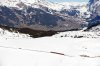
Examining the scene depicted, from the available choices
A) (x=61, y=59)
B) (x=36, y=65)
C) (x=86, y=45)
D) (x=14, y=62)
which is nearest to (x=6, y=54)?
(x=14, y=62)

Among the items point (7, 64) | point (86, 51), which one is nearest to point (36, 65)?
point (7, 64)

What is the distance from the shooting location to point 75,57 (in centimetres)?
734

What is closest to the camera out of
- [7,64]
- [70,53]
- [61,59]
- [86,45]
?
[7,64]

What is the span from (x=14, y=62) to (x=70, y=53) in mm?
1671

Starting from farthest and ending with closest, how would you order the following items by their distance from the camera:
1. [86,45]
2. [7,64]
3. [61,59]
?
[86,45], [61,59], [7,64]

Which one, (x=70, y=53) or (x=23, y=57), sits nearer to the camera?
(x=23, y=57)

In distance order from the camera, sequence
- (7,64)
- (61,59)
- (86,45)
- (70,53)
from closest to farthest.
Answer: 1. (7,64)
2. (61,59)
3. (70,53)
4. (86,45)

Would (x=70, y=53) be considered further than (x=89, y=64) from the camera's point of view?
Yes

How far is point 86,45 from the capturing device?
930cm

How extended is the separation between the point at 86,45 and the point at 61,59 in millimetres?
2218

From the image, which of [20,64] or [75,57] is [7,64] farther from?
[75,57]

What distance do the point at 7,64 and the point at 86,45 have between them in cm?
337

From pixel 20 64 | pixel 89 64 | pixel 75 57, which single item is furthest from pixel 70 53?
pixel 20 64

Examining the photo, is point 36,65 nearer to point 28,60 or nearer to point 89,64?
point 28,60
